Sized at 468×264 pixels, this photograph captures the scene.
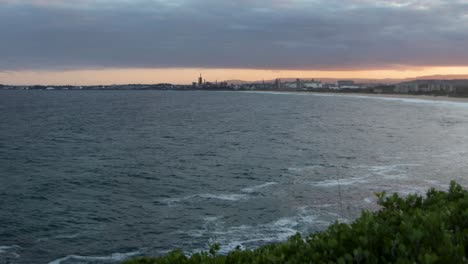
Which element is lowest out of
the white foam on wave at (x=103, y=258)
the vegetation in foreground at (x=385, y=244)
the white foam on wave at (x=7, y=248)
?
the white foam on wave at (x=103, y=258)

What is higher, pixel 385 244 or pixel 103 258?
pixel 385 244

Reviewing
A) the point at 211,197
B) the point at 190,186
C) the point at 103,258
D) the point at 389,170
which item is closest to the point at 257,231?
the point at 103,258

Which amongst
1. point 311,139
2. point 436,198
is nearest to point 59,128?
point 311,139

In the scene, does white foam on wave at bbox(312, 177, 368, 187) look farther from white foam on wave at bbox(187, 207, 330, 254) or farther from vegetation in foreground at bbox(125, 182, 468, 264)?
vegetation in foreground at bbox(125, 182, 468, 264)

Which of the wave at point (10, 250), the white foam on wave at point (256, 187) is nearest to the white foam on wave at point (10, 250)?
the wave at point (10, 250)

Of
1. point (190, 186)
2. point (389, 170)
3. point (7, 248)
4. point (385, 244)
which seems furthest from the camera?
point (389, 170)

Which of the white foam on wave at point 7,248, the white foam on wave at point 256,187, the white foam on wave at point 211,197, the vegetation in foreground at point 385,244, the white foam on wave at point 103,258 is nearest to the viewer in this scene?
the vegetation in foreground at point 385,244

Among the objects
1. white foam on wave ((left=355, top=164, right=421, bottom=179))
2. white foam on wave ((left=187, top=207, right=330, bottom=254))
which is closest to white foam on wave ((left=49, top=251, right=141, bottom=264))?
white foam on wave ((left=187, top=207, right=330, bottom=254))

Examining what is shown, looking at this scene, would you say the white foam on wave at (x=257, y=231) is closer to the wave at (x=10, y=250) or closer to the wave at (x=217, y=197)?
the wave at (x=217, y=197)

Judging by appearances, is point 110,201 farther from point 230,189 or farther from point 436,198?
point 436,198

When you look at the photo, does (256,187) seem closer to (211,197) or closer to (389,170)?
(211,197)

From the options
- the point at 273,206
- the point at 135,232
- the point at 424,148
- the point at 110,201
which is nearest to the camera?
the point at 135,232

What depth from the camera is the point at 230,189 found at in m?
30.4

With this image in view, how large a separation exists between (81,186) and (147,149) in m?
18.8
